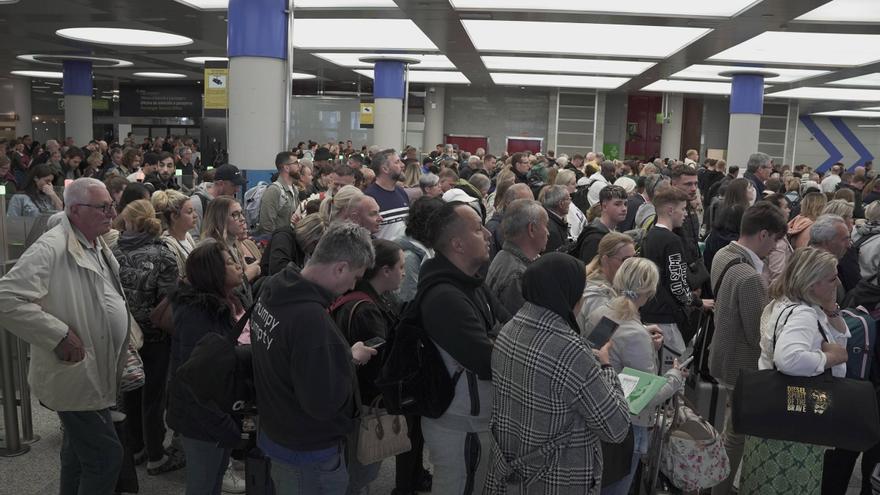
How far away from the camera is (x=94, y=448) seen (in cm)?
348

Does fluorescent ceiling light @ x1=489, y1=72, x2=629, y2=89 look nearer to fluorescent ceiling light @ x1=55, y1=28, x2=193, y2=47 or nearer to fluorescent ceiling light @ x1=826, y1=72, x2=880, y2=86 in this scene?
fluorescent ceiling light @ x1=826, y1=72, x2=880, y2=86

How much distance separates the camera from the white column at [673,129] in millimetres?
28672

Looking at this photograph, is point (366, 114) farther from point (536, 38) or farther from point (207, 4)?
point (207, 4)

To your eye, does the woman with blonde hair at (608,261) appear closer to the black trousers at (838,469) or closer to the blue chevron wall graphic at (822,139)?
the black trousers at (838,469)

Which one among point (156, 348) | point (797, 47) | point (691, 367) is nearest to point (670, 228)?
point (691, 367)

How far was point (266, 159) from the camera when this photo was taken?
9.23 metres

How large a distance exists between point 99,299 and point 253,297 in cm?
100

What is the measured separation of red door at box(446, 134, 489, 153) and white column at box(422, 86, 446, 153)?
49 cm

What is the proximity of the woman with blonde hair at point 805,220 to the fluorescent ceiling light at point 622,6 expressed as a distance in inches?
164

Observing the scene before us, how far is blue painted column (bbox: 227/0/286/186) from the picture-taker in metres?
8.93

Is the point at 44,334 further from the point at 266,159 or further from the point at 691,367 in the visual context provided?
the point at 266,159

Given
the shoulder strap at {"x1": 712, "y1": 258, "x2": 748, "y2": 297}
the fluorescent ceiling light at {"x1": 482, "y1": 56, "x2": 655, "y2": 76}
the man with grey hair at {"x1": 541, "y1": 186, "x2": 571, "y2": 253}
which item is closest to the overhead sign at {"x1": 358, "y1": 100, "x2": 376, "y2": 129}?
the fluorescent ceiling light at {"x1": 482, "y1": 56, "x2": 655, "y2": 76}

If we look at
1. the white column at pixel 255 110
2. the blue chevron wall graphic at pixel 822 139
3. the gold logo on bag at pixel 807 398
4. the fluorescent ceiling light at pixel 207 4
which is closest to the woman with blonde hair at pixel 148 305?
the gold logo on bag at pixel 807 398

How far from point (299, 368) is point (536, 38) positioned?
12.5 metres
